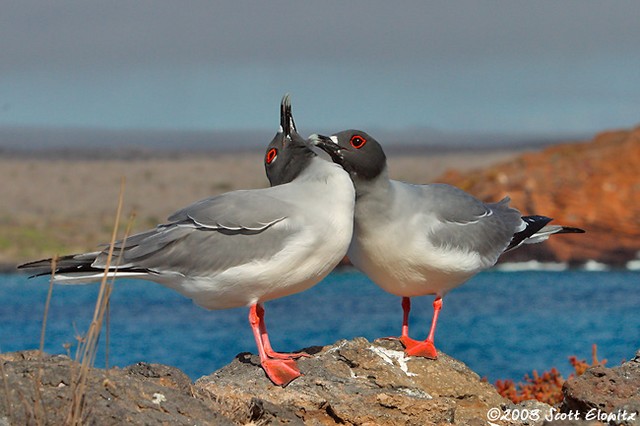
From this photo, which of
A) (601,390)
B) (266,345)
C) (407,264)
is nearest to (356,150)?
(407,264)

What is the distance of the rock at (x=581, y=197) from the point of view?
3284 centimetres

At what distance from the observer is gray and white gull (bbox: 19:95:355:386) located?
22.3 feet

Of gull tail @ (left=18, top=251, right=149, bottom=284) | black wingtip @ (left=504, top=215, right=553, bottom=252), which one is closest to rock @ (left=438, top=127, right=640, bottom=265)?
black wingtip @ (left=504, top=215, right=553, bottom=252)

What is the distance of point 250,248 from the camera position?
689 centimetres

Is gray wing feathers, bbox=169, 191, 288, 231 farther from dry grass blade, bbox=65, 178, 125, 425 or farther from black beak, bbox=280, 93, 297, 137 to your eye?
dry grass blade, bbox=65, 178, 125, 425

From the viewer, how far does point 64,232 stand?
45.6 metres

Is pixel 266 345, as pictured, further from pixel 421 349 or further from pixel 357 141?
pixel 357 141

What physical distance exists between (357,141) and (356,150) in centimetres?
7

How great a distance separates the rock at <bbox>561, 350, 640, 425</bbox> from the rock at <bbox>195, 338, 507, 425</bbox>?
73cm

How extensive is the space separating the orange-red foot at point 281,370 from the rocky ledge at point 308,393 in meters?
0.06

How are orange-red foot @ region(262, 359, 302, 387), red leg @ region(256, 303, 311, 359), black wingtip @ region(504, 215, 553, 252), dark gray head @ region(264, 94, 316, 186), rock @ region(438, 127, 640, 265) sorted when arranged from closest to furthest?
orange-red foot @ region(262, 359, 302, 387) < dark gray head @ region(264, 94, 316, 186) < red leg @ region(256, 303, 311, 359) < black wingtip @ region(504, 215, 553, 252) < rock @ region(438, 127, 640, 265)

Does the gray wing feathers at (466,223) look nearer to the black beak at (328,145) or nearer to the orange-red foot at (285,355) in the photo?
the black beak at (328,145)

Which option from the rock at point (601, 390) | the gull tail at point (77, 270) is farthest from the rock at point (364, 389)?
the gull tail at point (77, 270)

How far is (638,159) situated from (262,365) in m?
30.7
